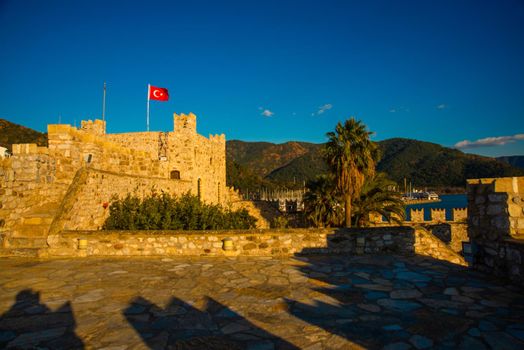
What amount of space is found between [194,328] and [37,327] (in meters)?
1.76

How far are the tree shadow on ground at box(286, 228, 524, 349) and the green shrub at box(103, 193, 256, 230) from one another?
5.43 m

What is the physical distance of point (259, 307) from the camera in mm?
4039

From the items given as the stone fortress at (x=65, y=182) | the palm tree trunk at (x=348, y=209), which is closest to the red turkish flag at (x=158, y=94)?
the stone fortress at (x=65, y=182)

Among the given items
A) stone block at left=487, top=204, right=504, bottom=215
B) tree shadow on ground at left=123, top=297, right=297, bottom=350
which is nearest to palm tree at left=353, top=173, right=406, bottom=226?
stone block at left=487, top=204, right=504, bottom=215

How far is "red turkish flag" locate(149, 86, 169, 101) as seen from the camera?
944 inches

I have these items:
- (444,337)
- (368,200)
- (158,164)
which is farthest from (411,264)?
(368,200)

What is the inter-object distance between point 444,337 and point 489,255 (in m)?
2.77

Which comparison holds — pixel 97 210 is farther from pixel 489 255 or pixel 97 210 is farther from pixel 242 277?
pixel 489 255

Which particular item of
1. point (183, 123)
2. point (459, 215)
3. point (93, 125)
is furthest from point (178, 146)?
point (459, 215)

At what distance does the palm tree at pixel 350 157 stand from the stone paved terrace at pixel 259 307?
442 inches

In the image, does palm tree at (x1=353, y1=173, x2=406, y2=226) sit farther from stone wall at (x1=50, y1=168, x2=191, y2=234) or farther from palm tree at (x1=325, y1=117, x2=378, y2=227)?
stone wall at (x1=50, y1=168, x2=191, y2=234)

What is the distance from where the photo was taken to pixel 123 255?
23.7 ft

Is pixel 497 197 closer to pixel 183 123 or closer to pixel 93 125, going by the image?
pixel 183 123

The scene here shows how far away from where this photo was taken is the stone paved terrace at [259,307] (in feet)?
10.3
